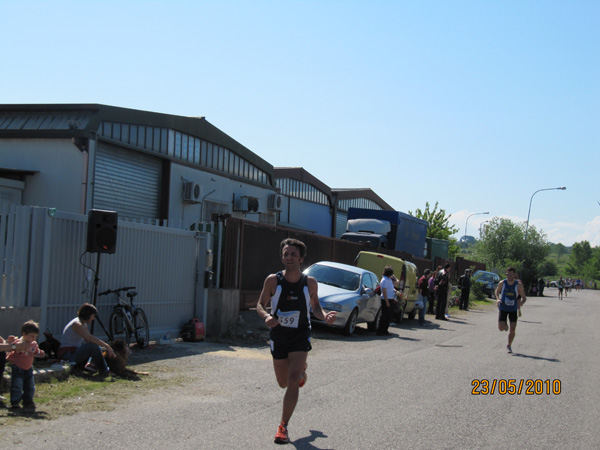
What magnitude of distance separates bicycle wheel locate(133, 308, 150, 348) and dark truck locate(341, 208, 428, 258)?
17.4 metres

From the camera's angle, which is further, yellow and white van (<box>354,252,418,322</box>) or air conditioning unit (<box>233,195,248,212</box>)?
air conditioning unit (<box>233,195,248,212</box>)

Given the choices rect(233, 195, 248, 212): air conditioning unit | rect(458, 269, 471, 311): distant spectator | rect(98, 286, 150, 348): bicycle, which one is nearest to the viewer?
rect(98, 286, 150, 348): bicycle

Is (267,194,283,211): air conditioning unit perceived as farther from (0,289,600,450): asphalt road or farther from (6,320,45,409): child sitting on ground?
(6,320,45,409): child sitting on ground

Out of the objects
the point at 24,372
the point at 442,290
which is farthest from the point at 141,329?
the point at 442,290

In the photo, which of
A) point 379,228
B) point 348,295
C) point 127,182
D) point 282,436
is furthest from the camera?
point 379,228

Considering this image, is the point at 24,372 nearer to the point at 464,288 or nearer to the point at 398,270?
the point at 398,270

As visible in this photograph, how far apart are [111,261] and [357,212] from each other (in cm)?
1983

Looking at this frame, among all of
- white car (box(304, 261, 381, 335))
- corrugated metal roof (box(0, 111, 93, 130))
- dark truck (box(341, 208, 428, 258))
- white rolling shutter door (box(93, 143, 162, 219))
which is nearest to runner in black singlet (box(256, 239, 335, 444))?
white car (box(304, 261, 381, 335))

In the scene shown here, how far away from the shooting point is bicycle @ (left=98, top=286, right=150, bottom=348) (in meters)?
11.3

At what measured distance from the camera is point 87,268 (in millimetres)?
11242

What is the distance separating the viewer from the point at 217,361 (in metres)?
10.9

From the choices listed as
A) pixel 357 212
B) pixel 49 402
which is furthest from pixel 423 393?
pixel 357 212

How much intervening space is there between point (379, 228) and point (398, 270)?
9.35m

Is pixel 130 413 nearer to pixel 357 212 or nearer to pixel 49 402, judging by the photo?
pixel 49 402
